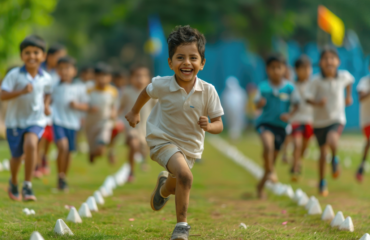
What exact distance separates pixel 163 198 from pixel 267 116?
3.20 m

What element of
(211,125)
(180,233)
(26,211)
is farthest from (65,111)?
(180,233)

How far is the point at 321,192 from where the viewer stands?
8.00m

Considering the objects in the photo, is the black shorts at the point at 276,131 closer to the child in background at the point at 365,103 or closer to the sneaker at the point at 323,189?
the sneaker at the point at 323,189

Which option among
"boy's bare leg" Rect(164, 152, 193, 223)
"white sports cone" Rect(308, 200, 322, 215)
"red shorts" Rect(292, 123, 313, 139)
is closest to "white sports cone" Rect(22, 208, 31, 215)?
"boy's bare leg" Rect(164, 152, 193, 223)

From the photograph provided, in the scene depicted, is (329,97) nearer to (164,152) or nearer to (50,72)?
(164,152)

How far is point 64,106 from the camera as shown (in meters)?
8.73

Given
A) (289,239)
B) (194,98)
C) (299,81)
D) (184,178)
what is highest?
(299,81)

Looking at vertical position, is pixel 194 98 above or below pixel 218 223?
above

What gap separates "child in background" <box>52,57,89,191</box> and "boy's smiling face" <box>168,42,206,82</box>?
392 cm

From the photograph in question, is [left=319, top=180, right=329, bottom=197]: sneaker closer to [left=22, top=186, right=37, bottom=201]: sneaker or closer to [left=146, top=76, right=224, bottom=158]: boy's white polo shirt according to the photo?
[left=146, top=76, right=224, bottom=158]: boy's white polo shirt

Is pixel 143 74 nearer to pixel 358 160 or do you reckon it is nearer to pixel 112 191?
pixel 112 191

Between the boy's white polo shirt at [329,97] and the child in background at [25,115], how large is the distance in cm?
424

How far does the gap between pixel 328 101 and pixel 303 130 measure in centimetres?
216

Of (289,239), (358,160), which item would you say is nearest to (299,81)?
(358,160)
